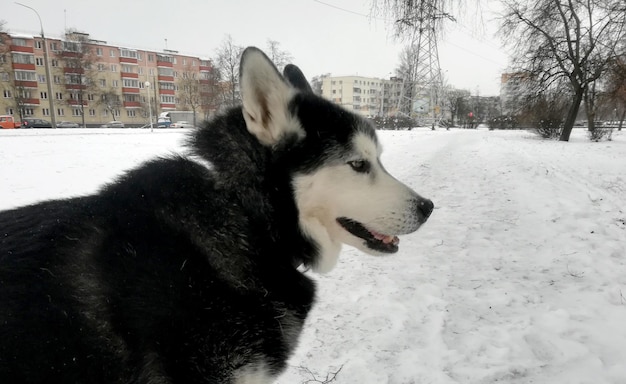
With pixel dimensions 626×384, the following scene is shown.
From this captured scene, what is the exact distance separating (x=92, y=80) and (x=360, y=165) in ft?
260

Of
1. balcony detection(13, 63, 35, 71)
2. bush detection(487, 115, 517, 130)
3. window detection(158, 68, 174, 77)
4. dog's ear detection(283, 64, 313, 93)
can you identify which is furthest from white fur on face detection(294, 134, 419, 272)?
window detection(158, 68, 174, 77)

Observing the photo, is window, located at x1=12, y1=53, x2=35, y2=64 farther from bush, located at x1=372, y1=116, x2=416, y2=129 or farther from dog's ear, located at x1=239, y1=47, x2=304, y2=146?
dog's ear, located at x1=239, y1=47, x2=304, y2=146

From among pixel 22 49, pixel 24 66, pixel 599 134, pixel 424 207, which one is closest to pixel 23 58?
pixel 24 66

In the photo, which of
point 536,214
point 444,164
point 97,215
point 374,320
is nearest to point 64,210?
point 97,215

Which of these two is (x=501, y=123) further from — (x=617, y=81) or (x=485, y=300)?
(x=485, y=300)

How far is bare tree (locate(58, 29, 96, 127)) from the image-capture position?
61409mm

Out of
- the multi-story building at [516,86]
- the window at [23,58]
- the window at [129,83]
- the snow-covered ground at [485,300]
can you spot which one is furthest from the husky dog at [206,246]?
the window at [129,83]

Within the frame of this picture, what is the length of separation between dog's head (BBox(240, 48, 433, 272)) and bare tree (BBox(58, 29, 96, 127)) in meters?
69.4

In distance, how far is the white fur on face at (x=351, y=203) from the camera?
2.21m

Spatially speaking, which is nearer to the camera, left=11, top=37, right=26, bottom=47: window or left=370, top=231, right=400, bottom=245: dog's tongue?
left=370, top=231, right=400, bottom=245: dog's tongue

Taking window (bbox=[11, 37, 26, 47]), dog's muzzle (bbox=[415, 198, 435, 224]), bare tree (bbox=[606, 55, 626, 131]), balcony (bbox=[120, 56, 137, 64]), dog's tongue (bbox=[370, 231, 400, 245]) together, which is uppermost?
window (bbox=[11, 37, 26, 47])

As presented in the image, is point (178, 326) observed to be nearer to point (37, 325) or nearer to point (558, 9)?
point (37, 325)

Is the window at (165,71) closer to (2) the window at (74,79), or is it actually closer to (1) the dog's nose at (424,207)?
(2) the window at (74,79)

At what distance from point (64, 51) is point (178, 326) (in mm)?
77469
